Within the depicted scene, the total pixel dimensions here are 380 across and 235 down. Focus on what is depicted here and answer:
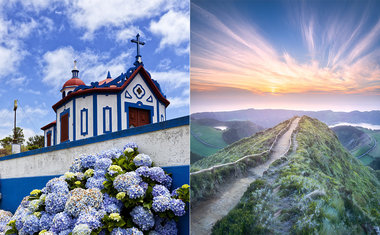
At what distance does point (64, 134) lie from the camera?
1227cm

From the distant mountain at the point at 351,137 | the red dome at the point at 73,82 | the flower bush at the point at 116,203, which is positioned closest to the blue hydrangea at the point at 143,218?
the flower bush at the point at 116,203

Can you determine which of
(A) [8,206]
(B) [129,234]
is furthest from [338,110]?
(A) [8,206]

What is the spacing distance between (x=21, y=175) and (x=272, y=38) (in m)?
8.38

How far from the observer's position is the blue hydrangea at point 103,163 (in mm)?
4207

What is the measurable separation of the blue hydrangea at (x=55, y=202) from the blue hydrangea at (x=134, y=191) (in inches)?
41.5

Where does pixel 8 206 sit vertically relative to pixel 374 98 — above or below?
below

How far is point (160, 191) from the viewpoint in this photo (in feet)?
12.2

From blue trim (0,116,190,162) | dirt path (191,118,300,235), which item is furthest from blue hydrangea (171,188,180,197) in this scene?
dirt path (191,118,300,235)

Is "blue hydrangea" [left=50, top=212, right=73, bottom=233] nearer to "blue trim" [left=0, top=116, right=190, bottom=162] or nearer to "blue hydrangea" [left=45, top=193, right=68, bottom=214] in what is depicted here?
"blue hydrangea" [left=45, top=193, right=68, bottom=214]

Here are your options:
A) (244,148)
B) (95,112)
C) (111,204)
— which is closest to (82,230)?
(111,204)

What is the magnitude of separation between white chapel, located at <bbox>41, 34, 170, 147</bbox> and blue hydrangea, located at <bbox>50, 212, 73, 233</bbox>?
729 cm

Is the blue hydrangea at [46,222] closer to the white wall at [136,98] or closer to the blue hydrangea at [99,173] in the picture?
the blue hydrangea at [99,173]

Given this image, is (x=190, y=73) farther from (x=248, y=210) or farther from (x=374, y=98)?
(x=374, y=98)

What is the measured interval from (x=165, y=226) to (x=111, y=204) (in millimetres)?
715
